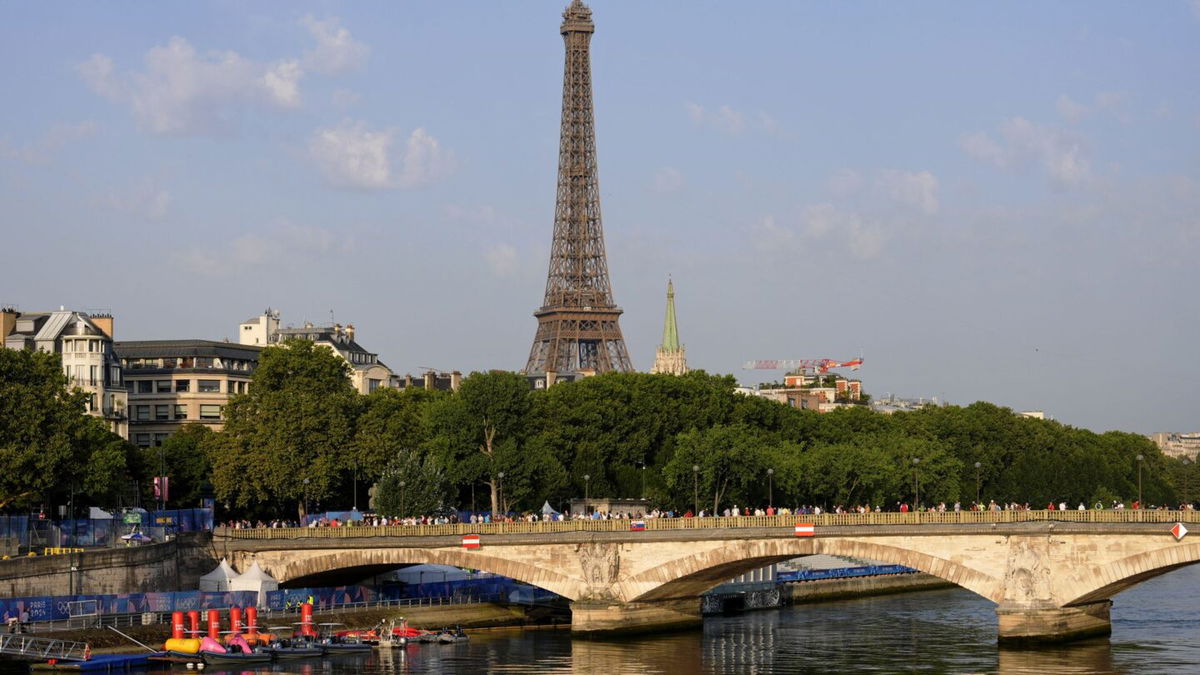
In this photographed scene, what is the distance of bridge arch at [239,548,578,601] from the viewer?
283 feet

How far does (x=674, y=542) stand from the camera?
84.3 metres

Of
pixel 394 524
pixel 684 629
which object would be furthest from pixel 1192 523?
pixel 394 524

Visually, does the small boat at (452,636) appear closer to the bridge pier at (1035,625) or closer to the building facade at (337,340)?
the bridge pier at (1035,625)

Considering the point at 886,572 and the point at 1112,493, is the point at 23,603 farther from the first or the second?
the point at 1112,493

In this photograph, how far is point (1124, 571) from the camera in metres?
76.6

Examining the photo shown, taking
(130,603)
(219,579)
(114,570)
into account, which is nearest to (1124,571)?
(219,579)

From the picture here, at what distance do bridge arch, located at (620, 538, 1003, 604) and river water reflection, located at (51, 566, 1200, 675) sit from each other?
2364mm

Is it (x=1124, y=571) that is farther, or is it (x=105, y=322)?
(x=105, y=322)

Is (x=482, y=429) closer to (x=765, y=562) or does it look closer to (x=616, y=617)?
(x=616, y=617)

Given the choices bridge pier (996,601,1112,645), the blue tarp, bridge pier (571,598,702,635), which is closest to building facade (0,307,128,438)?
the blue tarp

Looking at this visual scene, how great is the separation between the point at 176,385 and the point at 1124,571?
9652 centimetres

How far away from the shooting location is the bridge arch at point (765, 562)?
80125 millimetres

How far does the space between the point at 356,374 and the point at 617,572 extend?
90180 mm

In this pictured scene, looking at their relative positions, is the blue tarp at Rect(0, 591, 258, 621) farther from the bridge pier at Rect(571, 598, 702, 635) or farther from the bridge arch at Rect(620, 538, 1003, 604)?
the bridge arch at Rect(620, 538, 1003, 604)
